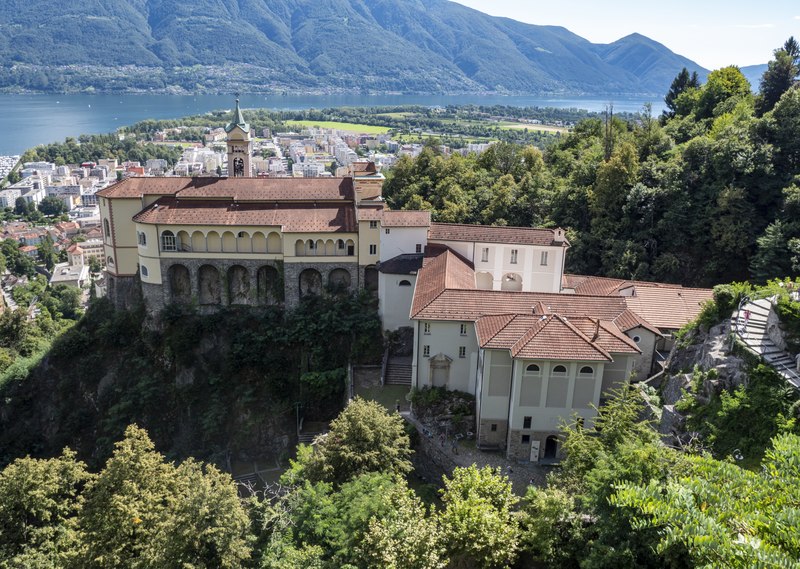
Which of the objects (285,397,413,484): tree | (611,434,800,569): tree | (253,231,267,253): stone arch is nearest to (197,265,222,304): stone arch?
(253,231,267,253): stone arch

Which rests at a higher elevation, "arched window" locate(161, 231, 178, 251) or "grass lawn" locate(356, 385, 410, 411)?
"arched window" locate(161, 231, 178, 251)

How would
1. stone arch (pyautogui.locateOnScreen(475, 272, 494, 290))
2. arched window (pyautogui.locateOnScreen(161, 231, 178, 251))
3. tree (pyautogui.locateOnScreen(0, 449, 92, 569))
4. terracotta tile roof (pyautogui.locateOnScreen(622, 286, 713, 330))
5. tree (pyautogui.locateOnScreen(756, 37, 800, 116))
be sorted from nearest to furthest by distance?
tree (pyautogui.locateOnScreen(0, 449, 92, 569)), terracotta tile roof (pyautogui.locateOnScreen(622, 286, 713, 330)), stone arch (pyautogui.locateOnScreen(475, 272, 494, 290)), arched window (pyautogui.locateOnScreen(161, 231, 178, 251)), tree (pyautogui.locateOnScreen(756, 37, 800, 116))

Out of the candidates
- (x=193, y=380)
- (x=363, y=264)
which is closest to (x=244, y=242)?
(x=363, y=264)

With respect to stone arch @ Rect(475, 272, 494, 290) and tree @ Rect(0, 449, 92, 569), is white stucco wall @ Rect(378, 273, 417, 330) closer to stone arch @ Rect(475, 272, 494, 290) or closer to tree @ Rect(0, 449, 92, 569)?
stone arch @ Rect(475, 272, 494, 290)

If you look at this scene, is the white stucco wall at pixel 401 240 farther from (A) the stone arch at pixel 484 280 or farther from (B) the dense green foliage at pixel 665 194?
(B) the dense green foliage at pixel 665 194

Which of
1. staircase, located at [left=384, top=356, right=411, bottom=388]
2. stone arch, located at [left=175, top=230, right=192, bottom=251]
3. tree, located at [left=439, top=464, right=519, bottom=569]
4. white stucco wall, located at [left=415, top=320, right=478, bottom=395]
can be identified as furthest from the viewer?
stone arch, located at [left=175, top=230, right=192, bottom=251]

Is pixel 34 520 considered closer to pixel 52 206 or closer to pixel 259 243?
pixel 259 243
